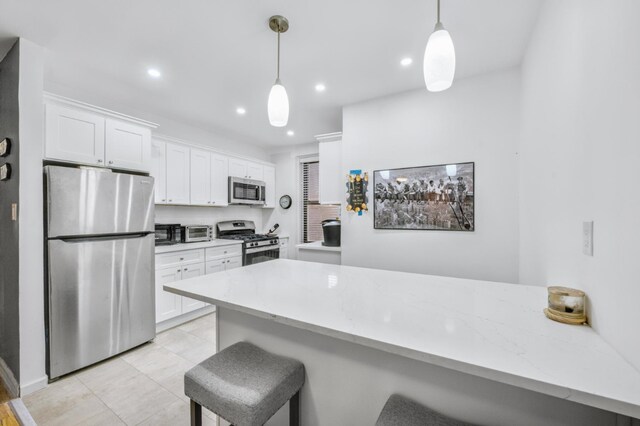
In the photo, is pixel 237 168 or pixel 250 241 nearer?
pixel 250 241

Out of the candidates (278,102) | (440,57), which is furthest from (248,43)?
(440,57)

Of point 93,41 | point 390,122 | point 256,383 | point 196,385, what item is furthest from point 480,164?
point 93,41

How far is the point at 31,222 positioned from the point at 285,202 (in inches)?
134

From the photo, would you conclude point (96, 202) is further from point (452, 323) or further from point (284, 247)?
point (284, 247)

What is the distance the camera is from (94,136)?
8.03ft

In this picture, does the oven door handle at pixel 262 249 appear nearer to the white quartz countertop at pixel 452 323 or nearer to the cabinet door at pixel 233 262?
the cabinet door at pixel 233 262

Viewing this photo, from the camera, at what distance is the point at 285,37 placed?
6.63ft

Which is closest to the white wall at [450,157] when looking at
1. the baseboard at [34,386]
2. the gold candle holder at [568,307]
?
the gold candle holder at [568,307]

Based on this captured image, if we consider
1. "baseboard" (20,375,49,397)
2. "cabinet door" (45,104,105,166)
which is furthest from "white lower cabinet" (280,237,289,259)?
"baseboard" (20,375,49,397)

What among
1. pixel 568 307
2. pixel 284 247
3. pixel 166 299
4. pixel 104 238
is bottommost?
pixel 166 299

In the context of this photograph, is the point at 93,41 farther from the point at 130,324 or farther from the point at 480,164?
the point at 480,164

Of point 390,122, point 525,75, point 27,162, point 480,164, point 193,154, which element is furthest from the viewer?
point 193,154

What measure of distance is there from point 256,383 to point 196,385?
0.85ft

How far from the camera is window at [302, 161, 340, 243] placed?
4891mm
